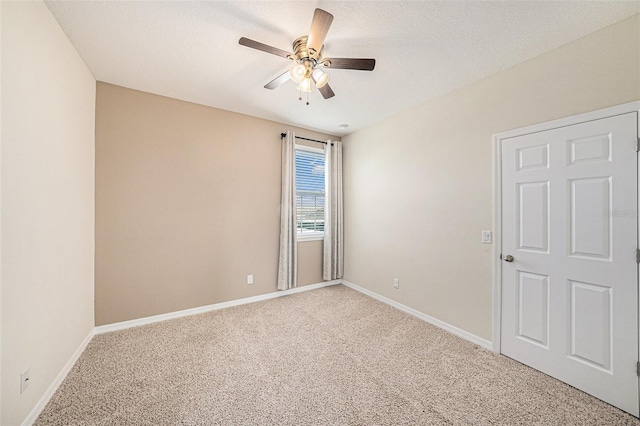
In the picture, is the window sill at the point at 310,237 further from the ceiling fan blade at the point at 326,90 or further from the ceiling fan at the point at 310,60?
the ceiling fan at the point at 310,60

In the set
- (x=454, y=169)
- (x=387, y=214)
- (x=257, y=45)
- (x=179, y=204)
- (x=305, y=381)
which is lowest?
(x=305, y=381)

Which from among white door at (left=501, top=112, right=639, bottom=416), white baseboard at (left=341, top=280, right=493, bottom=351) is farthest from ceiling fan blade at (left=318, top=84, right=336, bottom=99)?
white baseboard at (left=341, top=280, right=493, bottom=351)

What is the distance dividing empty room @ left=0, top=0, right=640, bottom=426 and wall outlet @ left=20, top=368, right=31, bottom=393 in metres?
0.01

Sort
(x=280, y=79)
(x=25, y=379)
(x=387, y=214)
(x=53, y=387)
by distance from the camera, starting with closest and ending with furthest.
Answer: (x=25, y=379) < (x=53, y=387) < (x=280, y=79) < (x=387, y=214)

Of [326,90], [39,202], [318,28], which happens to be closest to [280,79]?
[326,90]

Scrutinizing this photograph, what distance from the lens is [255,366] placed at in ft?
6.75

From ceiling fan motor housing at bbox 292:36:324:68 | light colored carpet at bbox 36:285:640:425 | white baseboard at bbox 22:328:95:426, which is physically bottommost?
light colored carpet at bbox 36:285:640:425

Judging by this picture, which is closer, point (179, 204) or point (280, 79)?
point (280, 79)

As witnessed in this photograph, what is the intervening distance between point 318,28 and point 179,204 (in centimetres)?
253

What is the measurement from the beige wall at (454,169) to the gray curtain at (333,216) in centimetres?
31

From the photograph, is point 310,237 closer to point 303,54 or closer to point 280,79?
point 280,79

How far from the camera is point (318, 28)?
151 cm

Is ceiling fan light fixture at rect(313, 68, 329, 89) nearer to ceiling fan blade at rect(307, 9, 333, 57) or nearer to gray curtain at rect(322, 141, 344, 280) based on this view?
ceiling fan blade at rect(307, 9, 333, 57)

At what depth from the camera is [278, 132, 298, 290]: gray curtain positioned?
364 cm
